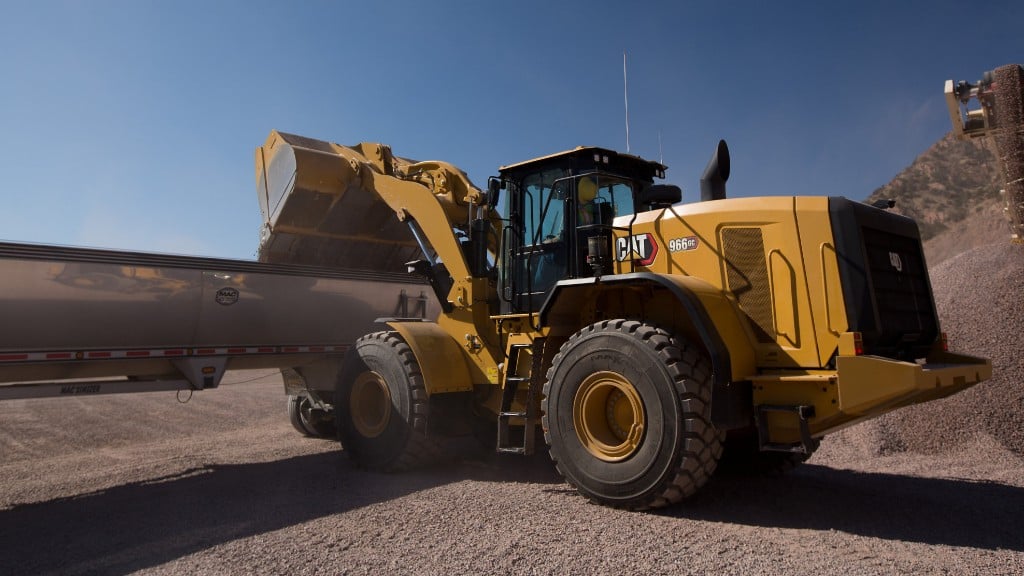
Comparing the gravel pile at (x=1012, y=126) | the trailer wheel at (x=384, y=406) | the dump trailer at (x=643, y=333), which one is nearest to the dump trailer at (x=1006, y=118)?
the gravel pile at (x=1012, y=126)

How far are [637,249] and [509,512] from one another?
91.6 inches

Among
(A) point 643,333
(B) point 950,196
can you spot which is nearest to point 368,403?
(A) point 643,333

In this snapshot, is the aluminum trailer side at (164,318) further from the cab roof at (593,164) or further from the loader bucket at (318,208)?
the cab roof at (593,164)

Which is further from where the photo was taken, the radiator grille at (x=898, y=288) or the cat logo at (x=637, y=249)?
the cat logo at (x=637, y=249)

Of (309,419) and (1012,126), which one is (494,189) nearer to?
(309,419)

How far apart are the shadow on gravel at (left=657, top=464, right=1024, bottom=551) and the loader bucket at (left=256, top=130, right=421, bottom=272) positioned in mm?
5614

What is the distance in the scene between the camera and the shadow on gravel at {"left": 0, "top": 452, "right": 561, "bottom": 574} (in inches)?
166

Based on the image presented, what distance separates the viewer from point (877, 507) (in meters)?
4.98

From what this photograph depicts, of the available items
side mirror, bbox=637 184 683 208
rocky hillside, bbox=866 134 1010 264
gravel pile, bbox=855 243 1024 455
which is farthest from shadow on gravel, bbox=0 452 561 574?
rocky hillside, bbox=866 134 1010 264

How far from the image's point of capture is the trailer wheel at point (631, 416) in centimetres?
448

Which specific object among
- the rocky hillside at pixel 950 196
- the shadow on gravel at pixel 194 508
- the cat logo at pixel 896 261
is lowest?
the shadow on gravel at pixel 194 508

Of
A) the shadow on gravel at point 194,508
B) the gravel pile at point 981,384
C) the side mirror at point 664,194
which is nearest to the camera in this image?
the shadow on gravel at point 194,508

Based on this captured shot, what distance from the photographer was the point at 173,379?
756cm

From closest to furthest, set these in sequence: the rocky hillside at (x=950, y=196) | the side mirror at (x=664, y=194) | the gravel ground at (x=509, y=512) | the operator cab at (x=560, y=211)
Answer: the gravel ground at (x=509, y=512)
the side mirror at (x=664, y=194)
the operator cab at (x=560, y=211)
the rocky hillside at (x=950, y=196)
